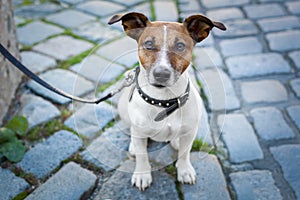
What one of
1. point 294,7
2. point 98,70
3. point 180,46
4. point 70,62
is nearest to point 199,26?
point 180,46

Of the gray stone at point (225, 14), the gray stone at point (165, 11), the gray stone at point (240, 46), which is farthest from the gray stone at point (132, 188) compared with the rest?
the gray stone at point (225, 14)

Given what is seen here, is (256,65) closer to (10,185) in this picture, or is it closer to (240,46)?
(240,46)

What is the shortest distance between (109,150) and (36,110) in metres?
0.81

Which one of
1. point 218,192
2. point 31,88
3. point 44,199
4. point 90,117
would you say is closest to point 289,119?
point 218,192

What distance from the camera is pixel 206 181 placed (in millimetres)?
2512

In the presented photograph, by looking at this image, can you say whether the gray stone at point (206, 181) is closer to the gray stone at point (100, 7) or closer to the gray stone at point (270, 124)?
the gray stone at point (270, 124)

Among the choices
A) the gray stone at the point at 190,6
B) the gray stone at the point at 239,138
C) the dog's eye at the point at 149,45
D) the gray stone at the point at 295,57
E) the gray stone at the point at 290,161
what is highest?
the dog's eye at the point at 149,45

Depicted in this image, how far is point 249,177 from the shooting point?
254 cm

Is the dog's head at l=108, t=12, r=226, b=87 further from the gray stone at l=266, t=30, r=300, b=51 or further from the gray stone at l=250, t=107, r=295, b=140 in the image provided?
the gray stone at l=266, t=30, r=300, b=51

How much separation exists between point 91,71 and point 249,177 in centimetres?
151

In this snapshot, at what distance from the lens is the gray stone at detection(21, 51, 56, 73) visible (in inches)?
142

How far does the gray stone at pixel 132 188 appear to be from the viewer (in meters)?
2.43

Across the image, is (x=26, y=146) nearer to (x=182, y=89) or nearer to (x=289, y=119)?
(x=182, y=89)

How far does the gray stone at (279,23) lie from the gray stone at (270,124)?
4.61 feet
